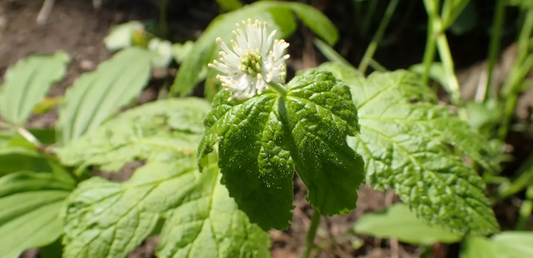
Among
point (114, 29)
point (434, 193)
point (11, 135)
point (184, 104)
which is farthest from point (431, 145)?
point (114, 29)

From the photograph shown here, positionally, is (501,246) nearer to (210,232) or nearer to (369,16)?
(210,232)

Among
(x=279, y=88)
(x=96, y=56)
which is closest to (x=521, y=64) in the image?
(x=279, y=88)

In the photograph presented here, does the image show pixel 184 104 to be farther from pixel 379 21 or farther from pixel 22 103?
pixel 379 21

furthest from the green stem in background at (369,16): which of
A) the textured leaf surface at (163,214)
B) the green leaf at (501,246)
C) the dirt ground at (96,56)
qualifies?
the textured leaf surface at (163,214)

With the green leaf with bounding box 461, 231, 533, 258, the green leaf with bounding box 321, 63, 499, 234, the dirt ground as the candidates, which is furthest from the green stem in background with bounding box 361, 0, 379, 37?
the green leaf with bounding box 321, 63, 499, 234

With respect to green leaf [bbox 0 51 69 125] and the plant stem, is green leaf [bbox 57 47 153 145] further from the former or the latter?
the plant stem
